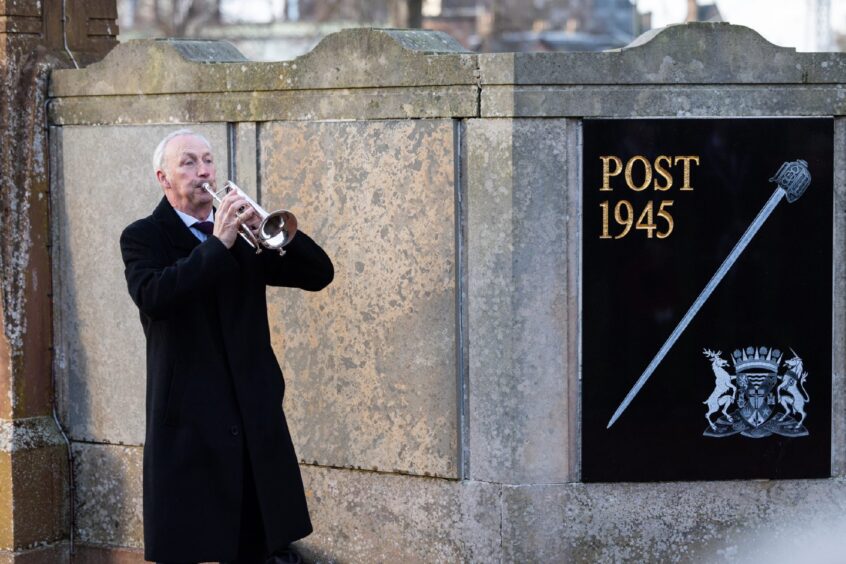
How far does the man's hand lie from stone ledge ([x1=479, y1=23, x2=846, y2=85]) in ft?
4.01

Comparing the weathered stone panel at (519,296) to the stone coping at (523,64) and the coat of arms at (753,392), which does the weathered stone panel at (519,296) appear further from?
the coat of arms at (753,392)

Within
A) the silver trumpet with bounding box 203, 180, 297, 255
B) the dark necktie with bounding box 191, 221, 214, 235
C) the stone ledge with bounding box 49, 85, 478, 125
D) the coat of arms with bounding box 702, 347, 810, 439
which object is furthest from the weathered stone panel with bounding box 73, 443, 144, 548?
the coat of arms with bounding box 702, 347, 810, 439

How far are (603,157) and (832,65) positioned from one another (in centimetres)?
93

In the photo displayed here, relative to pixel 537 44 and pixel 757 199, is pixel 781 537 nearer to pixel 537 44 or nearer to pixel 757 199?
pixel 757 199

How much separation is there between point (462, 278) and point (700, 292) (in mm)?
901

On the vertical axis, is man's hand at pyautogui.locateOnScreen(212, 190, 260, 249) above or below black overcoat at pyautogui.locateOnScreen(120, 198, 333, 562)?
above

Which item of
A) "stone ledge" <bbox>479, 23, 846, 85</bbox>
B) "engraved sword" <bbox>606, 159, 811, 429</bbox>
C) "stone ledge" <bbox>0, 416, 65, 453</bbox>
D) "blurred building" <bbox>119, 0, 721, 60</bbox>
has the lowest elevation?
"stone ledge" <bbox>0, 416, 65, 453</bbox>

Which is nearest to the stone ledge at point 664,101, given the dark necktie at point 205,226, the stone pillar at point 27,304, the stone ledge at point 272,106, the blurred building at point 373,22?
the stone ledge at point 272,106

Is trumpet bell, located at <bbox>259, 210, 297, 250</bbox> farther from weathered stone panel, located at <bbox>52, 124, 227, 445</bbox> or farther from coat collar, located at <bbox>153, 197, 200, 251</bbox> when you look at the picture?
weathered stone panel, located at <bbox>52, 124, 227, 445</bbox>

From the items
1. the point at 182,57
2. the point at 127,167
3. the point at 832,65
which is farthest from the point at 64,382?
the point at 832,65

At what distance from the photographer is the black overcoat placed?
4.82 m

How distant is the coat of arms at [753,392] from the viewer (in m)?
5.59

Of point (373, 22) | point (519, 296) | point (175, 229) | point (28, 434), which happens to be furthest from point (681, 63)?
point (373, 22)

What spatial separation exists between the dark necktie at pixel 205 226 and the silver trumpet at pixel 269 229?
17 cm
